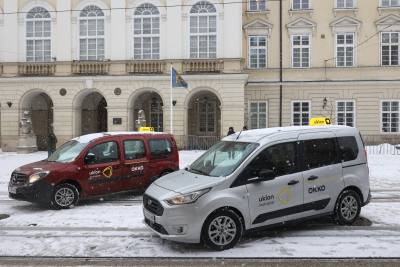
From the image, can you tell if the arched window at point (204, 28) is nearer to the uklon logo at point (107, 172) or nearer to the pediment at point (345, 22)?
→ the pediment at point (345, 22)

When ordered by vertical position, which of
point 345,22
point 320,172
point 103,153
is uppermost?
point 345,22

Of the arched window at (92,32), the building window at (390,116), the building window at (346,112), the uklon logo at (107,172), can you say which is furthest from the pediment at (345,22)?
the uklon logo at (107,172)

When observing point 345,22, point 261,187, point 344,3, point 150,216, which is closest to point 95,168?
point 150,216

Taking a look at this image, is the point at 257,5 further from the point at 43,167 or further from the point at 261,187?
the point at 261,187

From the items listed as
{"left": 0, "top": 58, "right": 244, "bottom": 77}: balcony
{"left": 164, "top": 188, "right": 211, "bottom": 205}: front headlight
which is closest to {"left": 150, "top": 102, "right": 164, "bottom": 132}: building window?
{"left": 0, "top": 58, "right": 244, "bottom": 77}: balcony

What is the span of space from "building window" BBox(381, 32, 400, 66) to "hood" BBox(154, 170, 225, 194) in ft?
77.5

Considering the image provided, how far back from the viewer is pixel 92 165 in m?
8.09

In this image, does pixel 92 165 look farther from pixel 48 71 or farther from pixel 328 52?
pixel 328 52

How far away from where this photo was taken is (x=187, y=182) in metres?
5.29

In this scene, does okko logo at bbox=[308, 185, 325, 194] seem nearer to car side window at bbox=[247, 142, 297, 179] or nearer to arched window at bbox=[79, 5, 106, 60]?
car side window at bbox=[247, 142, 297, 179]

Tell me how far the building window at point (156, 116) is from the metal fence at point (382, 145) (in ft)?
51.0

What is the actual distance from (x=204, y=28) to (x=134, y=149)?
581 inches

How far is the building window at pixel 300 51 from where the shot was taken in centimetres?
2419

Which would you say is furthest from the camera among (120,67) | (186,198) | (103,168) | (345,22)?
(345,22)
